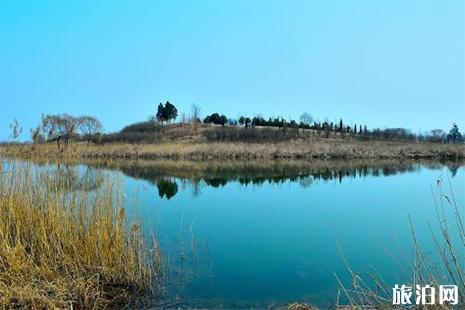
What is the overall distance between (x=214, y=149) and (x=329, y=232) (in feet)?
68.8

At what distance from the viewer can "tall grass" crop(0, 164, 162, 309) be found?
3688mm

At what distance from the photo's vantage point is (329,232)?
6945 millimetres

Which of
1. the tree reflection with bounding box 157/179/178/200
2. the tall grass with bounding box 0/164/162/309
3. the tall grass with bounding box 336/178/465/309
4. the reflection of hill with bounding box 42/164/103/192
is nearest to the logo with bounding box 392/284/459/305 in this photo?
the tall grass with bounding box 336/178/465/309

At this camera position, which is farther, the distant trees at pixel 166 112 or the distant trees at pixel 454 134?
the distant trees at pixel 166 112

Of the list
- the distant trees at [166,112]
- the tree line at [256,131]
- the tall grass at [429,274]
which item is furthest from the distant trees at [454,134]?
the tall grass at [429,274]

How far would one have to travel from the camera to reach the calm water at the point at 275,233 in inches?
179

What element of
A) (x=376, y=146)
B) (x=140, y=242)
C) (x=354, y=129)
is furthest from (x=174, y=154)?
(x=354, y=129)

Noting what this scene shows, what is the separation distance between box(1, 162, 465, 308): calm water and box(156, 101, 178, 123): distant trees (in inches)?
1599

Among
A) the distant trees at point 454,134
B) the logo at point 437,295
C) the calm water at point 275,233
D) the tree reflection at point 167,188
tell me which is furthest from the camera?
the distant trees at point 454,134

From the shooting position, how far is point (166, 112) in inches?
2089

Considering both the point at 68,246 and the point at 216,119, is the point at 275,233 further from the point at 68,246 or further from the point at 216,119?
the point at 216,119

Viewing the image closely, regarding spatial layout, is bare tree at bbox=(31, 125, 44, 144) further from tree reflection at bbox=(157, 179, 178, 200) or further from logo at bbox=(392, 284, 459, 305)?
tree reflection at bbox=(157, 179, 178, 200)

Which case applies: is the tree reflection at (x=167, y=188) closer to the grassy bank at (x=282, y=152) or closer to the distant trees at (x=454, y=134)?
the grassy bank at (x=282, y=152)

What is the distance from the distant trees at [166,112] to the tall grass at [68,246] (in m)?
49.0
